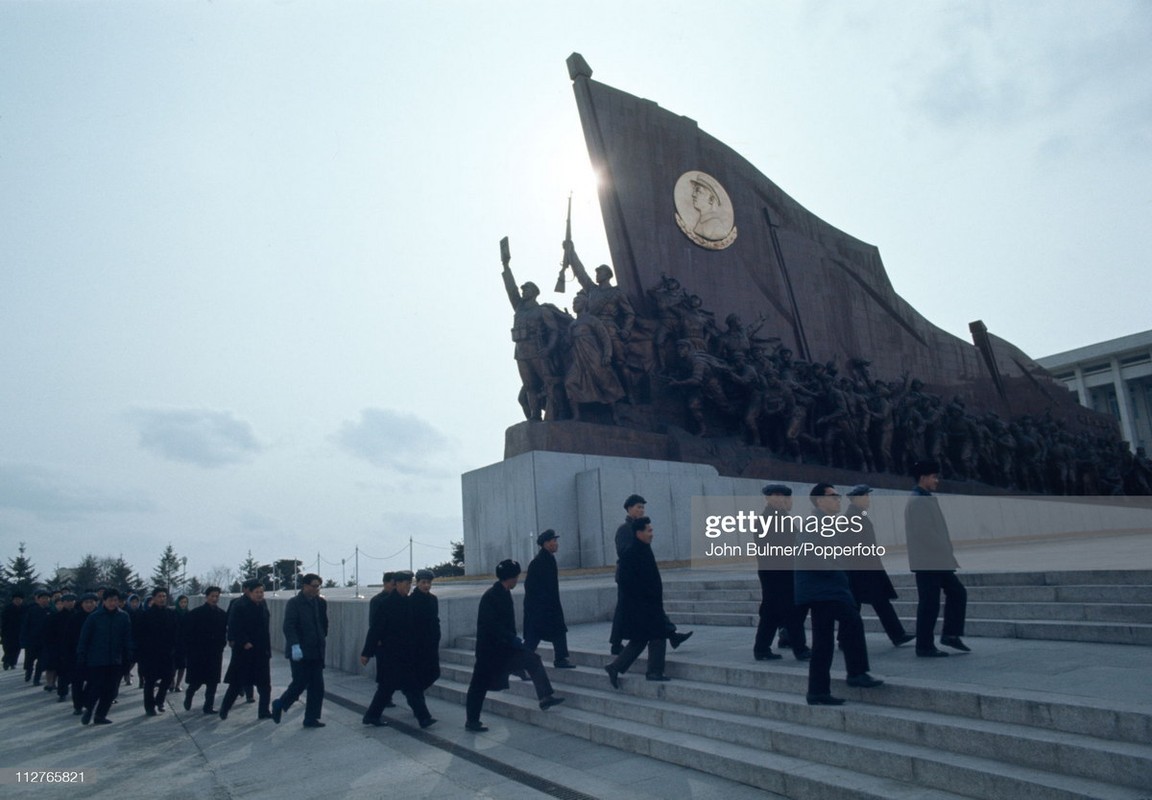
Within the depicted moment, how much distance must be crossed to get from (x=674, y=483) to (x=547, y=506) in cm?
214

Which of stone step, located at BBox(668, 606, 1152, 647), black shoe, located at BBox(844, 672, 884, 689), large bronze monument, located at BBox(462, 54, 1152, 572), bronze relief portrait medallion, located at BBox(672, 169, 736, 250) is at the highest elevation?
bronze relief portrait medallion, located at BBox(672, 169, 736, 250)

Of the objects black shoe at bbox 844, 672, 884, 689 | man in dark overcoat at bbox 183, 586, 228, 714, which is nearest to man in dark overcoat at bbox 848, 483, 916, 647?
black shoe at bbox 844, 672, 884, 689

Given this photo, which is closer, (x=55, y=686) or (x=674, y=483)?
(x=55, y=686)

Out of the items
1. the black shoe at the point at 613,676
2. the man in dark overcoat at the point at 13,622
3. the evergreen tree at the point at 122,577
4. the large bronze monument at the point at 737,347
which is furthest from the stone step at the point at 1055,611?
the evergreen tree at the point at 122,577

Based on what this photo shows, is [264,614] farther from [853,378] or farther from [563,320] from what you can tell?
[853,378]

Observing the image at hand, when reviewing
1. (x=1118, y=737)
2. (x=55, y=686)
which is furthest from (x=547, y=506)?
(x=1118, y=737)

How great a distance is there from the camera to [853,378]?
19203 millimetres

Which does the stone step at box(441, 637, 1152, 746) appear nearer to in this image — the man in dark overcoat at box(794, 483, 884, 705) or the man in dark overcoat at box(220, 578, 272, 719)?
the man in dark overcoat at box(794, 483, 884, 705)

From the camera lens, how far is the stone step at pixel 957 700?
3.20 meters

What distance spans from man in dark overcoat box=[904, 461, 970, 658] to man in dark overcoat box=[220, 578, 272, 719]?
5.27 metres

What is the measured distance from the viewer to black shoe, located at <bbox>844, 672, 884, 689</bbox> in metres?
4.08

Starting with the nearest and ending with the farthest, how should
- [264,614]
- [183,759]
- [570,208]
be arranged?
[183,759]
[264,614]
[570,208]

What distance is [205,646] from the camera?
7434 mm

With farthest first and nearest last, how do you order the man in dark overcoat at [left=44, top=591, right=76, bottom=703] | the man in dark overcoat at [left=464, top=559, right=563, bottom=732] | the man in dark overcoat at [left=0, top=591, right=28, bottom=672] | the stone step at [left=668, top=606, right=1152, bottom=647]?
the man in dark overcoat at [left=0, top=591, right=28, bottom=672] < the man in dark overcoat at [left=44, top=591, right=76, bottom=703] < the man in dark overcoat at [left=464, top=559, right=563, bottom=732] < the stone step at [left=668, top=606, right=1152, bottom=647]
